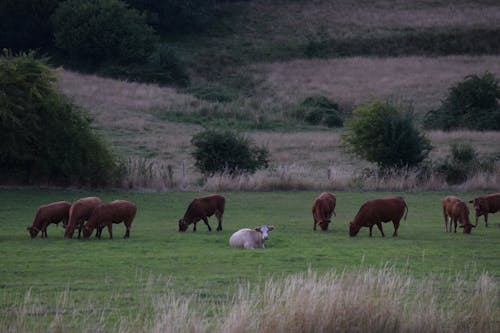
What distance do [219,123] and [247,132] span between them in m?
3.29

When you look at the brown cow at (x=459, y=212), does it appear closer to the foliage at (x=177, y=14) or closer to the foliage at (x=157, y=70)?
the foliage at (x=157, y=70)

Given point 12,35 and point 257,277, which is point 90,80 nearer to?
point 12,35

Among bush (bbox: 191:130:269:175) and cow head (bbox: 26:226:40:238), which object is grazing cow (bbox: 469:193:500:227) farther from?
bush (bbox: 191:130:269:175)

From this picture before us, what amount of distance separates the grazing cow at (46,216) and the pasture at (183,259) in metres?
0.38

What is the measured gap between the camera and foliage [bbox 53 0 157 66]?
85.2 metres

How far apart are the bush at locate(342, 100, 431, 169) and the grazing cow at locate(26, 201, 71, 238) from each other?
20.3 m

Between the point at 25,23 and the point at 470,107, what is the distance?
165ft

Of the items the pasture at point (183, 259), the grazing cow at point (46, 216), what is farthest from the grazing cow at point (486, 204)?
the grazing cow at point (46, 216)

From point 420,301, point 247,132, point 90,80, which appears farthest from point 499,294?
point 90,80

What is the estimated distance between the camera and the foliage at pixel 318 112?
67.4 meters

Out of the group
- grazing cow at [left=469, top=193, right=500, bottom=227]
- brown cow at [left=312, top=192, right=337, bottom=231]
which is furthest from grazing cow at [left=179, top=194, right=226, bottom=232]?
grazing cow at [left=469, top=193, right=500, bottom=227]

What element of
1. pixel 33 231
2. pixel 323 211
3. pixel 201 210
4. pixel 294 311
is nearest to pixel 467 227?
pixel 323 211

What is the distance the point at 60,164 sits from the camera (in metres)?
36.0

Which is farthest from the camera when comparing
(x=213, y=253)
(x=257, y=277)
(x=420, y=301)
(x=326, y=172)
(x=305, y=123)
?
(x=305, y=123)
